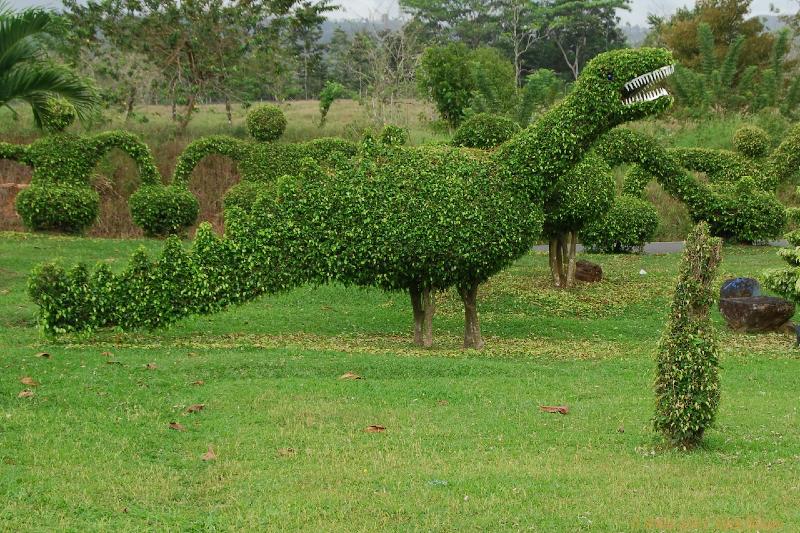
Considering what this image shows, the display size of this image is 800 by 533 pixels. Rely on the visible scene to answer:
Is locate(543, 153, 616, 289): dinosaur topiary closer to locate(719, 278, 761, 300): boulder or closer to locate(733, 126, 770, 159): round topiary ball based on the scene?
locate(719, 278, 761, 300): boulder

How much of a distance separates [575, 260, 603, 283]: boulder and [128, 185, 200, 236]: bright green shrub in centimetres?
832

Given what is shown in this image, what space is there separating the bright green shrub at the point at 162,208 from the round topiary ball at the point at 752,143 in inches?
516

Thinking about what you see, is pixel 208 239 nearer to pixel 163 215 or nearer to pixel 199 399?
pixel 199 399

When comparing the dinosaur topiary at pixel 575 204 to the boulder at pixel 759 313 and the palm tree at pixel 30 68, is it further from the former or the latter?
the palm tree at pixel 30 68

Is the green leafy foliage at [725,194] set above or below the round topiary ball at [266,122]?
below

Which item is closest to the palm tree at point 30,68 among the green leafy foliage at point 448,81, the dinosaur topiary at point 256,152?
the dinosaur topiary at point 256,152

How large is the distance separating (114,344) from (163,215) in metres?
9.21

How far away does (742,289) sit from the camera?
1539 centimetres

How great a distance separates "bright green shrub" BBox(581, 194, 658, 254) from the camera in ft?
73.9

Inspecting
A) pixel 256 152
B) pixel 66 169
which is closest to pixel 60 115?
pixel 66 169

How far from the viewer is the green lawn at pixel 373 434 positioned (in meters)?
6.14

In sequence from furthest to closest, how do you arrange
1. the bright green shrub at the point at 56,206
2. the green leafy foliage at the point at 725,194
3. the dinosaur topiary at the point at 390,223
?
the green leafy foliage at the point at 725,194, the bright green shrub at the point at 56,206, the dinosaur topiary at the point at 390,223

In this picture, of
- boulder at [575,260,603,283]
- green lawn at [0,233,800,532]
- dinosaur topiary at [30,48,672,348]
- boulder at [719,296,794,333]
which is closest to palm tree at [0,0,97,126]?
green lawn at [0,233,800,532]

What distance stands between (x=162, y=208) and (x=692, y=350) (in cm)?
1521
